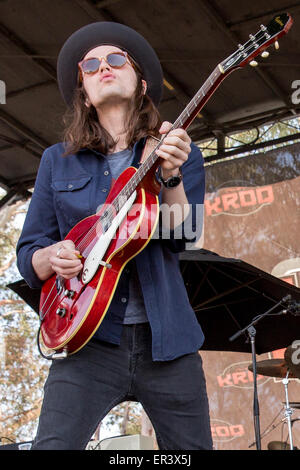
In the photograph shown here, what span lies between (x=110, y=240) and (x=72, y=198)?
24 cm

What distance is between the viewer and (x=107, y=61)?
2.20m

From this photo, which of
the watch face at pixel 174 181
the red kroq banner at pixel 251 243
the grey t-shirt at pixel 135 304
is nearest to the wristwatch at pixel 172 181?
the watch face at pixel 174 181

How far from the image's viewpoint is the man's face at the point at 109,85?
213 centimetres

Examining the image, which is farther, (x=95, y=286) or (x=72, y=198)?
(x=72, y=198)

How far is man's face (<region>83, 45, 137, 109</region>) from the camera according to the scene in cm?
213

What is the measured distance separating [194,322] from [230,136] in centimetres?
601

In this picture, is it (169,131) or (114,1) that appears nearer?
(169,131)

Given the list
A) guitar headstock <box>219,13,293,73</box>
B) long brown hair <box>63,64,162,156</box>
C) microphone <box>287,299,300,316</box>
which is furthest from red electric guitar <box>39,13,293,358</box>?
microphone <box>287,299,300,316</box>

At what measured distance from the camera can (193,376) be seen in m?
1.73

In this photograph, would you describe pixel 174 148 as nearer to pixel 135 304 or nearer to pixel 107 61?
pixel 135 304

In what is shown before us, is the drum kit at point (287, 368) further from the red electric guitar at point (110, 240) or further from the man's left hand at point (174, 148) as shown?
the man's left hand at point (174, 148)

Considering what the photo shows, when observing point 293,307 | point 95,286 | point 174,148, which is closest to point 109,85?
point 174,148
